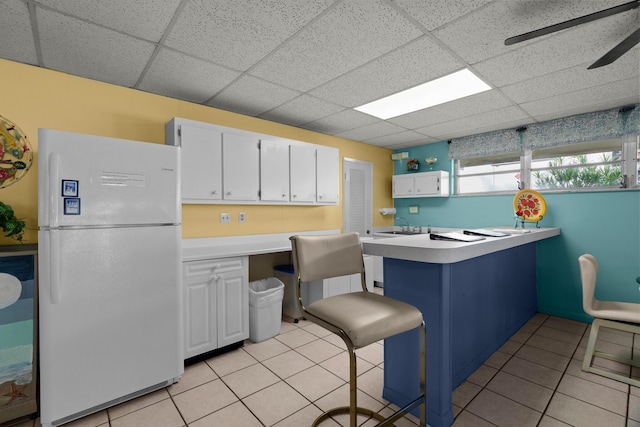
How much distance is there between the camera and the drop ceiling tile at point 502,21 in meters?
1.67

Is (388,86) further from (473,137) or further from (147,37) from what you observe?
(473,137)

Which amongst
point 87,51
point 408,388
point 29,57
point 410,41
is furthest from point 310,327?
point 29,57

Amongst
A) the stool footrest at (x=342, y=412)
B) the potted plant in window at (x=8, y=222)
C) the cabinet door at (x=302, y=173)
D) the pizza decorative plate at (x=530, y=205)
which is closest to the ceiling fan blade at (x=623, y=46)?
the pizza decorative plate at (x=530, y=205)

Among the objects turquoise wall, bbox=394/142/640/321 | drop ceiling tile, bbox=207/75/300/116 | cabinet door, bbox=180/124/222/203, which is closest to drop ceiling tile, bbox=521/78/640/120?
turquoise wall, bbox=394/142/640/321

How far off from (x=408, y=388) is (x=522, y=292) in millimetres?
2234

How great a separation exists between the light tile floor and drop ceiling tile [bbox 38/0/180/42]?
2452 mm

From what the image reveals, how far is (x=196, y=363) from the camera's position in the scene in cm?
254

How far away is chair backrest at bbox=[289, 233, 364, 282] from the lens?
1603 millimetres

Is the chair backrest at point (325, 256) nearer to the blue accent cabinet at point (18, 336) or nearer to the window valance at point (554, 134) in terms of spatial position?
the blue accent cabinet at point (18, 336)

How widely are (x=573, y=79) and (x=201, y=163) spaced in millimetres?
3426

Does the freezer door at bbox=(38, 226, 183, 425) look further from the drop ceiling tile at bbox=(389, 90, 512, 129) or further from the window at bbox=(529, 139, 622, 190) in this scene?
the window at bbox=(529, 139, 622, 190)

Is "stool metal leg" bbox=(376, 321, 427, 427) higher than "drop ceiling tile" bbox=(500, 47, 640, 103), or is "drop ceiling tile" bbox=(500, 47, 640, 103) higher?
"drop ceiling tile" bbox=(500, 47, 640, 103)

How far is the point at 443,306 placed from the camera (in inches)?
67.4

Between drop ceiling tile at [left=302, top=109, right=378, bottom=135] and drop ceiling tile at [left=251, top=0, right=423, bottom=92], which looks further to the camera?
drop ceiling tile at [left=302, top=109, right=378, bottom=135]
